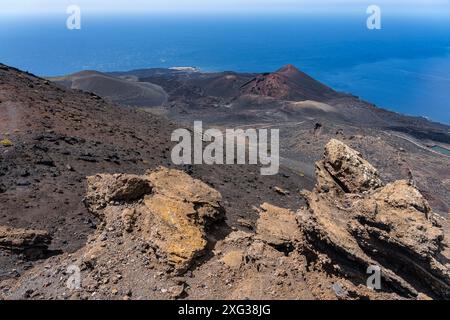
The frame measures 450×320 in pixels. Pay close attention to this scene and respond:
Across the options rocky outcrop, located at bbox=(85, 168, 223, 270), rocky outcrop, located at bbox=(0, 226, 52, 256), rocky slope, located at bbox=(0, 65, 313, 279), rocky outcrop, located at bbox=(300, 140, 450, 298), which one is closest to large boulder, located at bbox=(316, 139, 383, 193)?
rocky outcrop, located at bbox=(300, 140, 450, 298)

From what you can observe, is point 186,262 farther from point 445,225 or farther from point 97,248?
point 445,225

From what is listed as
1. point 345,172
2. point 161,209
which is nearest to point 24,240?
point 161,209

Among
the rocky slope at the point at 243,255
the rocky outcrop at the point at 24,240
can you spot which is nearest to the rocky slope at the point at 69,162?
the rocky outcrop at the point at 24,240

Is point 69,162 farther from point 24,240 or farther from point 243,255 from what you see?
point 243,255

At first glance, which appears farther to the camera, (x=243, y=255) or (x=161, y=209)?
(x=161, y=209)

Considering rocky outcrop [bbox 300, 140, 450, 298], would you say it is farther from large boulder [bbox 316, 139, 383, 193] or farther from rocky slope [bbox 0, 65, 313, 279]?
rocky slope [bbox 0, 65, 313, 279]
